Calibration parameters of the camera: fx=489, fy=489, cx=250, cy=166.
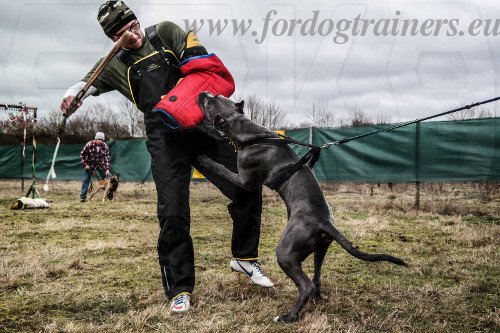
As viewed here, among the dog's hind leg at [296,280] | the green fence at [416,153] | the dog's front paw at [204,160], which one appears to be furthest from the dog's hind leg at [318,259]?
the green fence at [416,153]

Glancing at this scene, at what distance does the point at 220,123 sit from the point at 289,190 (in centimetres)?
68

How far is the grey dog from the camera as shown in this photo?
272 centimetres

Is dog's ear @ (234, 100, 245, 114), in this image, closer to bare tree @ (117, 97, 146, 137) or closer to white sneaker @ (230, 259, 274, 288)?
white sneaker @ (230, 259, 274, 288)

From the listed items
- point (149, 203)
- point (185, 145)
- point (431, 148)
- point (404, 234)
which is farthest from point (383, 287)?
point (149, 203)

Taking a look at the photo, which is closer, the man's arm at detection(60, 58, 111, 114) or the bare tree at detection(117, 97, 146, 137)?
the man's arm at detection(60, 58, 111, 114)

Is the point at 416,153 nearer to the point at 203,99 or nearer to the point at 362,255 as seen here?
the point at 203,99

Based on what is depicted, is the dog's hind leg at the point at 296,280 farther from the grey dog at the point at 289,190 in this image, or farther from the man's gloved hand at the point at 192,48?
the man's gloved hand at the point at 192,48

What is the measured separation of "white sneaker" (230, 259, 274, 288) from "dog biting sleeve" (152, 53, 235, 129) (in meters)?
1.06

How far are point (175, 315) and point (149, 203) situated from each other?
7.81 meters

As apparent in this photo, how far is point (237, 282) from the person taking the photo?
11.7 feet

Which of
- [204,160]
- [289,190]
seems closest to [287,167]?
[289,190]

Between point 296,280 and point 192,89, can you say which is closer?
point 296,280

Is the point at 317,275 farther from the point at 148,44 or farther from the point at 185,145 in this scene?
the point at 148,44

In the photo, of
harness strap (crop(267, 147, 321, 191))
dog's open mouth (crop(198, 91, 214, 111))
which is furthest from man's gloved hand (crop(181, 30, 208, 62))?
harness strap (crop(267, 147, 321, 191))
